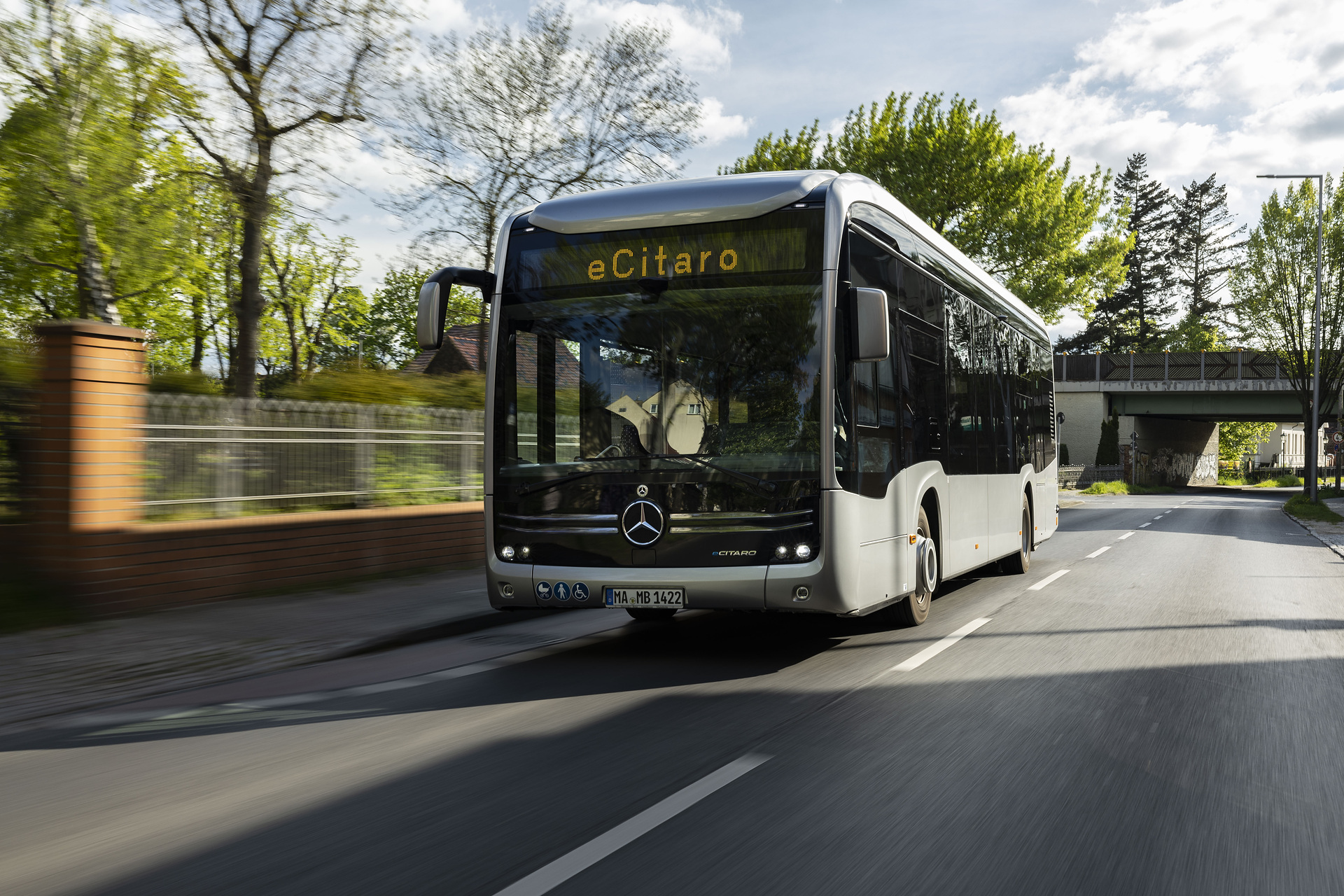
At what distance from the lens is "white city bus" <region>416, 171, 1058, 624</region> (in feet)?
22.7

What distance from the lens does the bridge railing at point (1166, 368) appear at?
5706cm

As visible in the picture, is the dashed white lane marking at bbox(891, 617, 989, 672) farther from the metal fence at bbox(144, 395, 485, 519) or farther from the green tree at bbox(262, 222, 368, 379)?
the green tree at bbox(262, 222, 368, 379)

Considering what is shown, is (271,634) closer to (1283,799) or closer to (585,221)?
(585,221)

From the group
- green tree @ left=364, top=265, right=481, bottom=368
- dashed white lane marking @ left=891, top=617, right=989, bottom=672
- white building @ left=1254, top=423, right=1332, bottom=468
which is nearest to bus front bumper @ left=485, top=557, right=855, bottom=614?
dashed white lane marking @ left=891, top=617, right=989, bottom=672

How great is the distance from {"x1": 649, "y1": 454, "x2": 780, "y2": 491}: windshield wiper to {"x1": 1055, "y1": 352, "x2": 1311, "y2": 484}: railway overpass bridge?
5573 centimetres

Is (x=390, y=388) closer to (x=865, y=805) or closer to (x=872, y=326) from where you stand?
(x=872, y=326)

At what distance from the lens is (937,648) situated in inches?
312

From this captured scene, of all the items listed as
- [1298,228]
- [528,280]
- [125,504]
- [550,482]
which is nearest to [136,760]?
[550,482]

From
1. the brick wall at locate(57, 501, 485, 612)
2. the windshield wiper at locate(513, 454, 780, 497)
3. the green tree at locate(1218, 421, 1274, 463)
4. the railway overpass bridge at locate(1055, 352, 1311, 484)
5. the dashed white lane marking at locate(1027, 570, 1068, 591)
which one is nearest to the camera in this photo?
the windshield wiper at locate(513, 454, 780, 497)

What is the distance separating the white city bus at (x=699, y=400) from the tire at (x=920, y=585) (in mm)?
381

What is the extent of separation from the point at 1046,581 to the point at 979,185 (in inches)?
955

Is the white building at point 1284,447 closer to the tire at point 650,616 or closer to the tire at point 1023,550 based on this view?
the tire at point 1023,550

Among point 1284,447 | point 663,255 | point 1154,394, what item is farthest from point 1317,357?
point 1284,447

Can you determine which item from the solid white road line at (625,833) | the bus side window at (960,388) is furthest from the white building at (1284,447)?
the solid white road line at (625,833)
